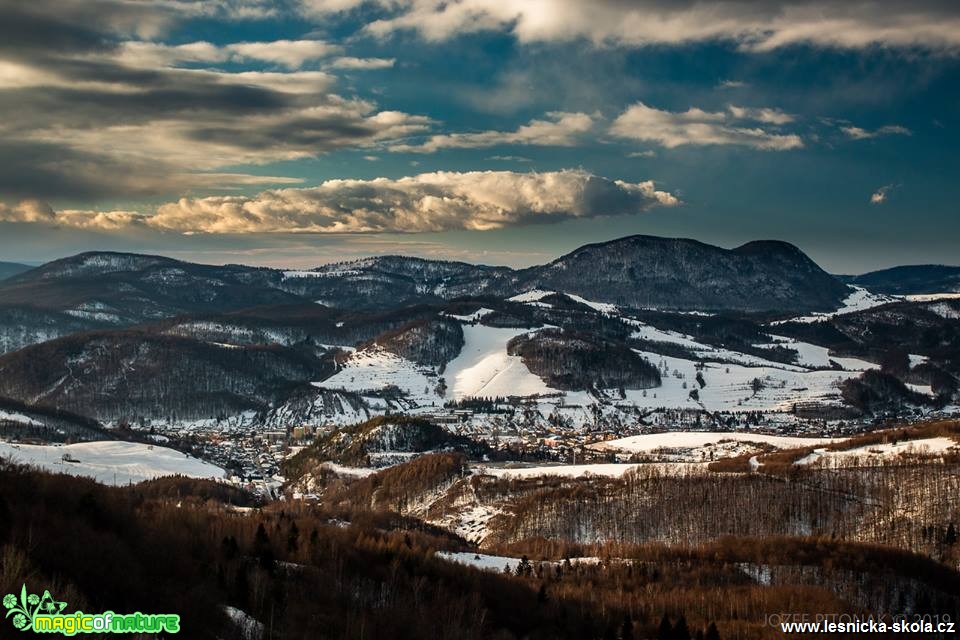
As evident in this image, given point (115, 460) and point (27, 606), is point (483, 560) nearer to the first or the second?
point (27, 606)

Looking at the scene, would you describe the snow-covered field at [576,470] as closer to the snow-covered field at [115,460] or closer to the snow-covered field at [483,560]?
the snow-covered field at [483,560]

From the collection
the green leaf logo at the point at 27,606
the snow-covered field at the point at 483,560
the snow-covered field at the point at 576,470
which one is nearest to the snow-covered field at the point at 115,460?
the snow-covered field at the point at 576,470

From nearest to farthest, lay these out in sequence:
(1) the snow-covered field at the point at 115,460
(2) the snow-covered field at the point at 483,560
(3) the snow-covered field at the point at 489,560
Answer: (2) the snow-covered field at the point at 483,560 < (3) the snow-covered field at the point at 489,560 < (1) the snow-covered field at the point at 115,460

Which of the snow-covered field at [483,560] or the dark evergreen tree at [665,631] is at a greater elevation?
the dark evergreen tree at [665,631]

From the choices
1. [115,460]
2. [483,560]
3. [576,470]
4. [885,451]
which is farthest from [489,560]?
[115,460]

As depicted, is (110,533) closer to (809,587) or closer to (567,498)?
(809,587)

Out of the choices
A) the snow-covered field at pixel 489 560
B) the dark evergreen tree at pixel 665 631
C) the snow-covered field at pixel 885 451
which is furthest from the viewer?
the snow-covered field at pixel 885 451

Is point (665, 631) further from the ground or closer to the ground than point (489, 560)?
further from the ground

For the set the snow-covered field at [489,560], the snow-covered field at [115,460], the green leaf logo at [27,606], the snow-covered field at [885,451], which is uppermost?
the green leaf logo at [27,606]

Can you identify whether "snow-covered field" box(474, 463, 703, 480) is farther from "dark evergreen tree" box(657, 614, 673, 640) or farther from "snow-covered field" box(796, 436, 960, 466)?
"dark evergreen tree" box(657, 614, 673, 640)

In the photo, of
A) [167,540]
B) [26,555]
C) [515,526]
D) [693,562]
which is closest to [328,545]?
[167,540]
